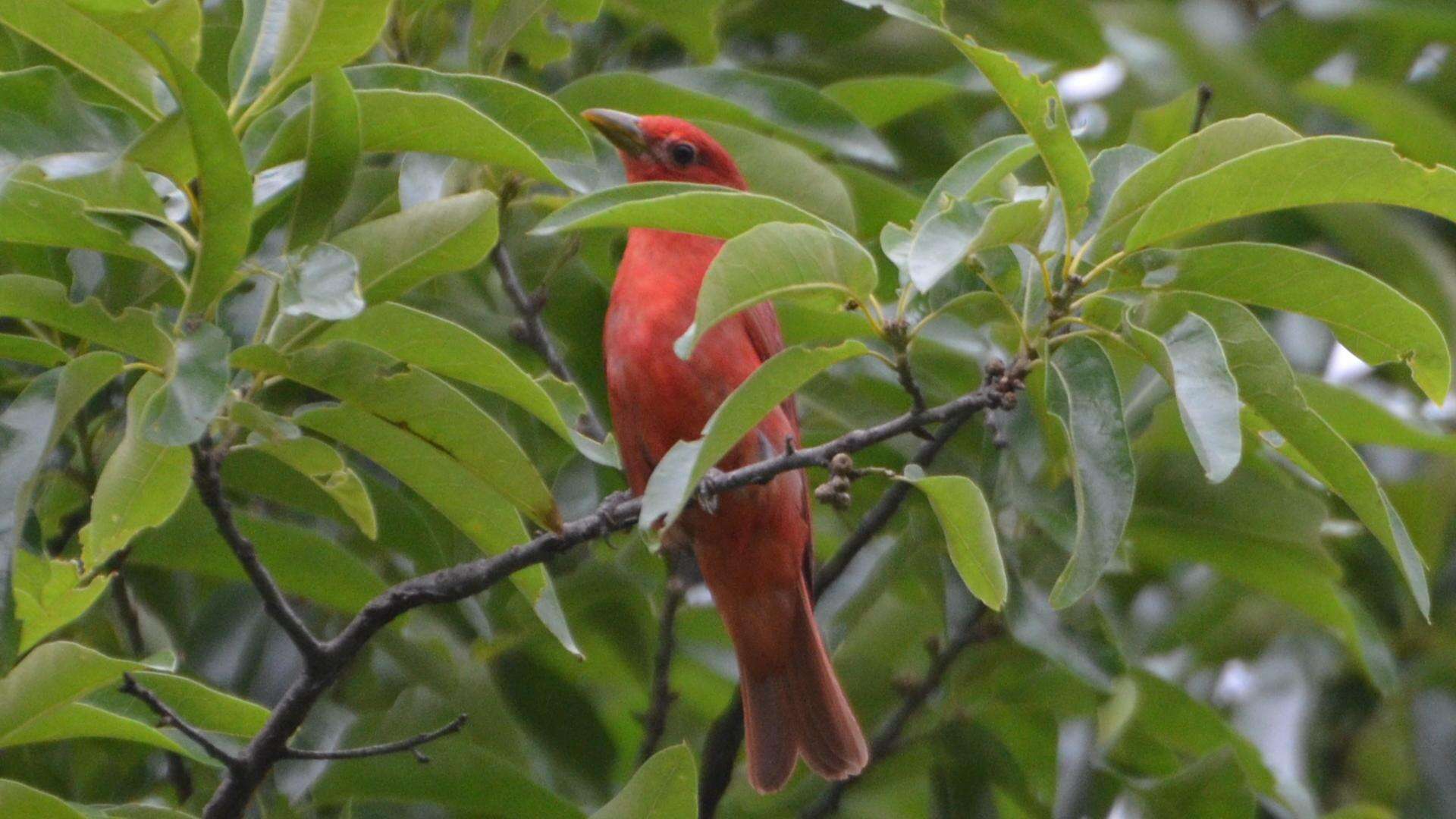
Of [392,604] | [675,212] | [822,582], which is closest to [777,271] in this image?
[675,212]

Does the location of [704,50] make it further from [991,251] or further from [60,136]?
[60,136]

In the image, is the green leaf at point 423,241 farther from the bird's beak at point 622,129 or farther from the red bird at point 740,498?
the bird's beak at point 622,129

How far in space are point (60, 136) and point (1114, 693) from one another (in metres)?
Answer: 2.54

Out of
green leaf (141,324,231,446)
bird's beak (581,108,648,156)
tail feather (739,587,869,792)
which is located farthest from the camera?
bird's beak (581,108,648,156)

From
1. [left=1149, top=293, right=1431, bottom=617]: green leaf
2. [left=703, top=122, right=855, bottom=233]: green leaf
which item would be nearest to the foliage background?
[left=703, top=122, right=855, bottom=233]: green leaf

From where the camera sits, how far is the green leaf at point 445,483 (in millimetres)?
2592

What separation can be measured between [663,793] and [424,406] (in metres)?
0.71

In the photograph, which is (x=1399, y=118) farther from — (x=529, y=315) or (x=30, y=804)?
(x=30, y=804)

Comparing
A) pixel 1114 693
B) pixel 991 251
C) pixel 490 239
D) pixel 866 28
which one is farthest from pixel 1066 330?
pixel 866 28

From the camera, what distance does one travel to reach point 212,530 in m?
3.34

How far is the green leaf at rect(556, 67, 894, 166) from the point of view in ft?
11.8

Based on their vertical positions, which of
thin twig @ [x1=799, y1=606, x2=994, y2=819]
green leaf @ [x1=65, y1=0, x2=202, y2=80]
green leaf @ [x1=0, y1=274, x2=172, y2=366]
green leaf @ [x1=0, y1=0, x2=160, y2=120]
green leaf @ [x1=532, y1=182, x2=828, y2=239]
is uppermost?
green leaf @ [x1=65, y1=0, x2=202, y2=80]

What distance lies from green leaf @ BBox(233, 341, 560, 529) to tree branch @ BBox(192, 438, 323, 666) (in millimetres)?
149

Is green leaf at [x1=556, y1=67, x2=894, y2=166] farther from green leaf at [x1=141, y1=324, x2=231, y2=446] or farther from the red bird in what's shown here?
green leaf at [x1=141, y1=324, x2=231, y2=446]
